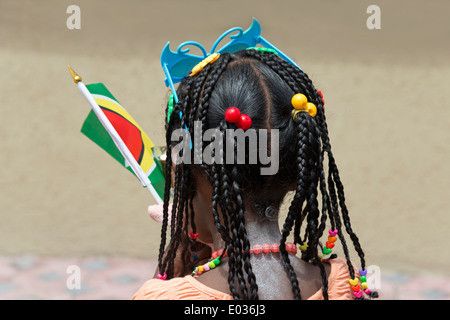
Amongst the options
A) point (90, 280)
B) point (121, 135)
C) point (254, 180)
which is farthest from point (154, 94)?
point (254, 180)

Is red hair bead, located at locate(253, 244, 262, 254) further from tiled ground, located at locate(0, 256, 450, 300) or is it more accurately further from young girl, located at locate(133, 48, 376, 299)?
tiled ground, located at locate(0, 256, 450, 300)

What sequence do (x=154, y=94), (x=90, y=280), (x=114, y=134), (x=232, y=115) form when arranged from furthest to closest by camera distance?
1. (x=154, y=94)
2. (x=90, y=280)
3. (x=114, y=134)
4. (x=232, y=115)

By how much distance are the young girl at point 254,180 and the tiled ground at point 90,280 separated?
1485 millimetres

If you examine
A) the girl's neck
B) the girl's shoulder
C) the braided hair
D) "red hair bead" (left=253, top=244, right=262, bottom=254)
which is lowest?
the girl's shoulder

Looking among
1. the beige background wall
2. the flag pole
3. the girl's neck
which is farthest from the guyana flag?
the beige background wall

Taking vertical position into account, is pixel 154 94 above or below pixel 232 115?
above

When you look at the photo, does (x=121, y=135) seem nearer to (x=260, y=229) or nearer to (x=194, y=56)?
(x=194, y=56)

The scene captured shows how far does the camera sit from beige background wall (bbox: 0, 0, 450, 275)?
120 inches

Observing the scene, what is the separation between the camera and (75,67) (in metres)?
3.13

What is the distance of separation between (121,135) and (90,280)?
4.66 ft

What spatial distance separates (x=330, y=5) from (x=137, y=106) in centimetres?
134

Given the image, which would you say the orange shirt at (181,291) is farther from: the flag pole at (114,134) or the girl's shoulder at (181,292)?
the flag pole at (114,134)

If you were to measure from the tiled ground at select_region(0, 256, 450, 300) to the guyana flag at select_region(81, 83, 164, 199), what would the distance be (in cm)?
114

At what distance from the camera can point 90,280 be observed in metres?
2.58
